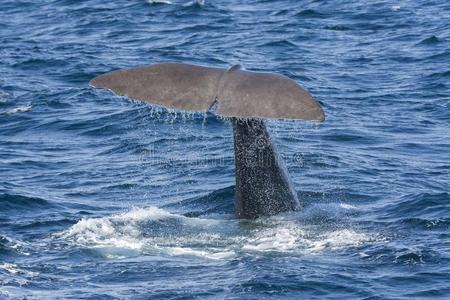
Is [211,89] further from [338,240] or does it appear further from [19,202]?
[19,202]

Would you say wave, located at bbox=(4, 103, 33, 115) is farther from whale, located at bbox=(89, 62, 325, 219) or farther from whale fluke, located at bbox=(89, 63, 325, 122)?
whale fluke, located at bbox=(89, 63, 325, 122)

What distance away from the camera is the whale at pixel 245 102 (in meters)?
10.8

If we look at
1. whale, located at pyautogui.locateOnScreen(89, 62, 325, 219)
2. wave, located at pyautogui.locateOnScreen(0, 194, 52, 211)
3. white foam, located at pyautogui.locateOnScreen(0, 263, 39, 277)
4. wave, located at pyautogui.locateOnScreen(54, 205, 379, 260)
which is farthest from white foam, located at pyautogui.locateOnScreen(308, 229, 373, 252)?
wave, located at pyautogui.locateOnScreen(0, 194, 52, 211)

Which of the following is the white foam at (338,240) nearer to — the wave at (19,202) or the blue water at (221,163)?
the blue water at (221,163)

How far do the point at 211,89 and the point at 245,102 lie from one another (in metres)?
0.56

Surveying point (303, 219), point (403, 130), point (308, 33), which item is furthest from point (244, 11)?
point (303, 219)

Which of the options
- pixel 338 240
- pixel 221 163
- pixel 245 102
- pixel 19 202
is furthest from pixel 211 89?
pixel 221 163

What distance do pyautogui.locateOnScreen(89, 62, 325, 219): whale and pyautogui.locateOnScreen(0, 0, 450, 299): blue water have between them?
0.34m

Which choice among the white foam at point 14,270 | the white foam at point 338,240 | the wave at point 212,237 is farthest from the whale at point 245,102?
the white foam at point 14,270

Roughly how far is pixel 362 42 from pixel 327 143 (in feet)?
29.2

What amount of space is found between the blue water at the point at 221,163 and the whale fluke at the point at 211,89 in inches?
33.0

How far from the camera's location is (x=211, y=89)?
11406mm

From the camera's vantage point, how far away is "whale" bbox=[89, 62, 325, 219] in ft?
35.3

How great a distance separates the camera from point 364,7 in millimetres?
31484
